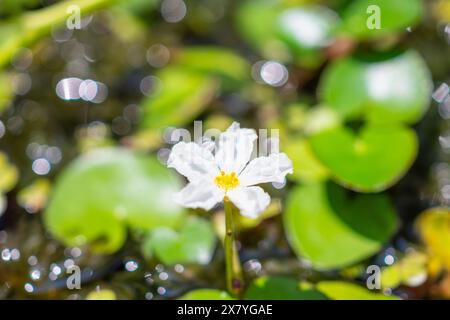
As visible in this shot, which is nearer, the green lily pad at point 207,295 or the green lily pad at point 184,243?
the green lily pad at point 207,295

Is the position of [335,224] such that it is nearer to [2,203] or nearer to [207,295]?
[207,295]

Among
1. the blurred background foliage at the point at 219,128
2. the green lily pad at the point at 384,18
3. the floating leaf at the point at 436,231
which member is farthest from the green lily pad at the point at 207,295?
the green lily pad at the point at 384,18

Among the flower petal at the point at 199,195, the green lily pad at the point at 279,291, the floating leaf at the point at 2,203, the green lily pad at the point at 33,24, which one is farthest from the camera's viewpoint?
the green lily pad at the point at 33,24

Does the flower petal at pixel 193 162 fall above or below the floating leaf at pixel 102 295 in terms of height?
above

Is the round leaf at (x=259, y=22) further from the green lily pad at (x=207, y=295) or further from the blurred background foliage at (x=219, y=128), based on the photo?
the green lily pad at (x=207, y=295)

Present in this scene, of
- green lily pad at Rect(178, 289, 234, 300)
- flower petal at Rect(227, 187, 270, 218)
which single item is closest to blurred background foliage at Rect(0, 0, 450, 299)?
green lily pad at Rect(178, 289, 234, 300)

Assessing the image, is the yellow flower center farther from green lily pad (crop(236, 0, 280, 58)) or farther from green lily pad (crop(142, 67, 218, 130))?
green lily pad (crop(236, 0, 280, 58))

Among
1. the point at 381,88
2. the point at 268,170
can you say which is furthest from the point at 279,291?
the point at 381,88
